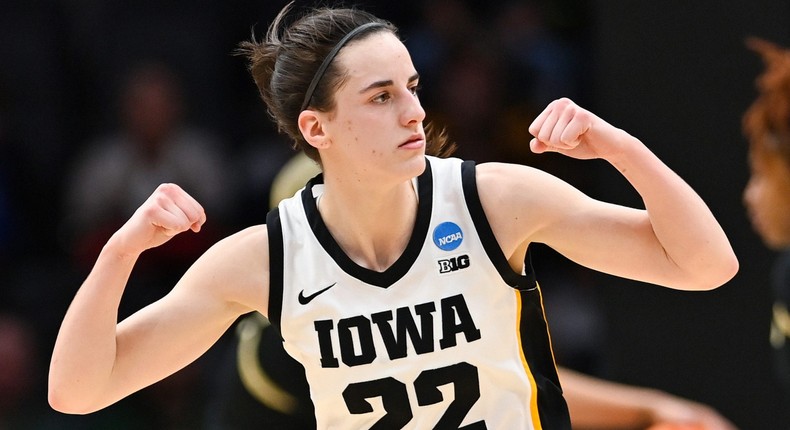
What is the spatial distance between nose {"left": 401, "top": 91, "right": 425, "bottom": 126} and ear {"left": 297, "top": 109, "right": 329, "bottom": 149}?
0.26m

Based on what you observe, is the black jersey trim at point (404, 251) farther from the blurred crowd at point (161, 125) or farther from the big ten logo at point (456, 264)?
the blurred crowd at point (161, 125)

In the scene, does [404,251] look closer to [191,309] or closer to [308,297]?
[308,297]

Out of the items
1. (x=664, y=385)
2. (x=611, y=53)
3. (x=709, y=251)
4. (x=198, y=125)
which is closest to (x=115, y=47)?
(x=198, y=125)

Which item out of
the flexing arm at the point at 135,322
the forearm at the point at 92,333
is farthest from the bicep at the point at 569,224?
the forearm at the point at 92,333

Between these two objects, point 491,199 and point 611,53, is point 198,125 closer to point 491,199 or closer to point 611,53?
point 611,53

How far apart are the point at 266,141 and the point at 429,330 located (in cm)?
495

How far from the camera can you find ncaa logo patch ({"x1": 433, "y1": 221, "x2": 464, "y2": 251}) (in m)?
3.39

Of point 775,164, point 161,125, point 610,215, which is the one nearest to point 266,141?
point 161,125

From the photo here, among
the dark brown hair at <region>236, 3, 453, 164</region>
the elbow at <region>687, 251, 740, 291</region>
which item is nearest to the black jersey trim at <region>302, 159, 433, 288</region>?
the dark brown hair at <region>236, 3, 453, 164</region>

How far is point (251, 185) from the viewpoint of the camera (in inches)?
314

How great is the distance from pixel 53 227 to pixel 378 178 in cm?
522

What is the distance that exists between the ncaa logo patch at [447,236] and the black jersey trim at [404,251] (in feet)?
0.11

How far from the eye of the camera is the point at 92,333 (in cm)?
339

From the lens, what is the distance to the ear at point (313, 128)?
347 cm
